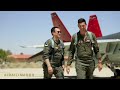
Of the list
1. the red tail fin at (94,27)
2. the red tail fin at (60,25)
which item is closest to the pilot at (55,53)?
the red tail fin at (94,27)

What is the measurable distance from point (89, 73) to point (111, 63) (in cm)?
759

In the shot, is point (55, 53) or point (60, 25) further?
point (60, 25)

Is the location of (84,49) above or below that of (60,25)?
below

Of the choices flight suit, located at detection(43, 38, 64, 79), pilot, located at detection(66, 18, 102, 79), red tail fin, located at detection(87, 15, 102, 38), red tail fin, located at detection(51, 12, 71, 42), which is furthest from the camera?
red tail fin, located at detection(51, 12, 71, 42)

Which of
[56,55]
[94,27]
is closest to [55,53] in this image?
[56,55]

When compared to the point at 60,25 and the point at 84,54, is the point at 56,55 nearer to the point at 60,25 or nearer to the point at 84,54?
the point at 84,54

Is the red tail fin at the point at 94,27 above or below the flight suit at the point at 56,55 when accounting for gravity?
above

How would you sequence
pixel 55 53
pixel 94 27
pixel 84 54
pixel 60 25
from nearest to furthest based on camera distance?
pixel 84 54 → pixel 55 53 → pixel 94 27 → pixel 60 25

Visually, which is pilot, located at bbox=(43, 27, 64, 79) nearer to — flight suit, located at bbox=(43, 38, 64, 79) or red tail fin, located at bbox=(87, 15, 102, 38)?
flight suit, located at bbox=(43, 38, 64, 79)

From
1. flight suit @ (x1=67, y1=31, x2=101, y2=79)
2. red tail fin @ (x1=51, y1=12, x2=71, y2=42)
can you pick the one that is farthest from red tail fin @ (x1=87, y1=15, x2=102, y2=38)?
flight suit @ (x1=67, y1=31, x2=101, y2=79)

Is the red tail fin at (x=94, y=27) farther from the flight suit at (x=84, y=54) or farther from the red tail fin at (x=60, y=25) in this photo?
the flight suit at (x=84, y=54)

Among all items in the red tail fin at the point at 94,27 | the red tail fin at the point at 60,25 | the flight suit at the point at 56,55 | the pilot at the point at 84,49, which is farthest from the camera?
the red tail fin at the point at 60,25

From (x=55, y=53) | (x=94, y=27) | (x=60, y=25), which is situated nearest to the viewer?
(x=55, y=53)
